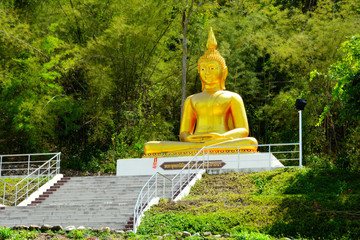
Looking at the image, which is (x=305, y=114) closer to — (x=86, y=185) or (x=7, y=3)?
(x=86, y=185)

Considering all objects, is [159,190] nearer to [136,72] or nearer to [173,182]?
[173,182]

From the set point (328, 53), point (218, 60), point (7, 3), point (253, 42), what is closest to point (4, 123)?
point (7, 3)

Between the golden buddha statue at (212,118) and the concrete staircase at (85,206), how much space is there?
2224 millimetres

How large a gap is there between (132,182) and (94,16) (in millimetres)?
10044

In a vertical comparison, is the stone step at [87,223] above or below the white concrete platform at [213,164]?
below

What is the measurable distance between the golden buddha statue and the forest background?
3.41 m

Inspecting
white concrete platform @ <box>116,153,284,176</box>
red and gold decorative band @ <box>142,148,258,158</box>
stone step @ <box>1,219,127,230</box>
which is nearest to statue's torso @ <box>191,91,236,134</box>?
red and gold decorative band @ <box>142,148,258,158</box>

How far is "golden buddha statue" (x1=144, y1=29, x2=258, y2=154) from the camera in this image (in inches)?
635

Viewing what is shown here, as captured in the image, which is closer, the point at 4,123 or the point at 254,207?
the point at 254,207

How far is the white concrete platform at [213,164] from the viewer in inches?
578

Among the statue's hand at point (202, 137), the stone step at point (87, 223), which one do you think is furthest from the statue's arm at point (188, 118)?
the stone step at point (87, 223)

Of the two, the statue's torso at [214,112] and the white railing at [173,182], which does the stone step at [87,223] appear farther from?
the statue's torso at [214,112]

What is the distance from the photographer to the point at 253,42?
72.8 feet

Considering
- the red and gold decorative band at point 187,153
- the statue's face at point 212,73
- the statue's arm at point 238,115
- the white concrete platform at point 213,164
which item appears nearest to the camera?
the white concrete platform at point 213,164
